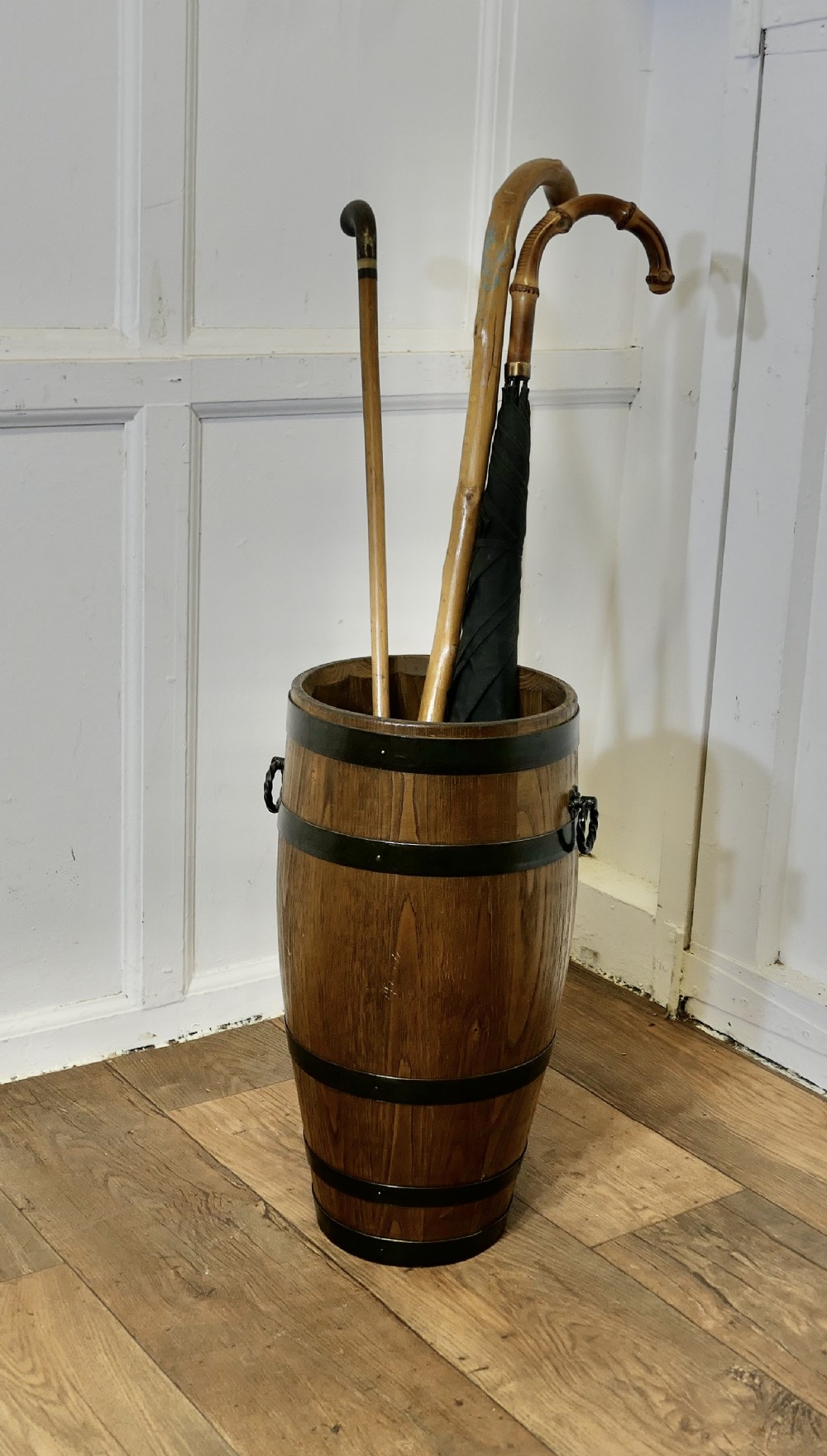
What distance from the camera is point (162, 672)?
2.08 meters

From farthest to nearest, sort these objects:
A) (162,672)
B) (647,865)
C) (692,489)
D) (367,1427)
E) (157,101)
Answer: (647,865)
(692,489)
(162,672)
(157,101)
(367,1427)

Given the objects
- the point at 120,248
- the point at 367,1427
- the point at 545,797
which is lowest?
the point at 367,1427

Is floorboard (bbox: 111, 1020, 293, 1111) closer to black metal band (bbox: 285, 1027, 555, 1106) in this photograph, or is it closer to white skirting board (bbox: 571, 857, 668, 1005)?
black metal band (bbox: 285, 1027, 555, 1106)

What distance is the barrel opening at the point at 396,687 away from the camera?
1.83 m

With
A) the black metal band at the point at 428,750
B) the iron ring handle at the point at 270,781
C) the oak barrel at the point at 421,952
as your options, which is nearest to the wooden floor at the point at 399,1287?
the oak barrel at the point at 421,952

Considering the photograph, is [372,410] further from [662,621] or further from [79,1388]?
[79,1388]

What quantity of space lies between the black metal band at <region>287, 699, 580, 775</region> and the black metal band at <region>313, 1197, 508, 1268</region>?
56 cm

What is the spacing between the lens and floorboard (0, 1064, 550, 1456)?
58.3 inches

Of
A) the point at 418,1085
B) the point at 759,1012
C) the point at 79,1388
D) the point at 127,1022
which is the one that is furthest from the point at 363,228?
the point at 79,1388

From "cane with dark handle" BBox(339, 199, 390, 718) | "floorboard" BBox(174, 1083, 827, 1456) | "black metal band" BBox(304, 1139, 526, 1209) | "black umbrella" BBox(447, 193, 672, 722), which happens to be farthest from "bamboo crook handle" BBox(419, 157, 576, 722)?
"floorboard" BBox(174, 1083, 827, 1456)

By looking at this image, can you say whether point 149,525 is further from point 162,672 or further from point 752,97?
point 752,97

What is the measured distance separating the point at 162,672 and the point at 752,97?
1.13 m

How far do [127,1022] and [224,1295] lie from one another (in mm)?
577

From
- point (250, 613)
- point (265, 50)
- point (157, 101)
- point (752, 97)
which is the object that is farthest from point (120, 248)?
point (752, 97)
